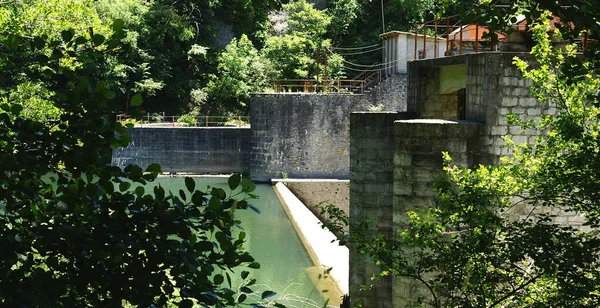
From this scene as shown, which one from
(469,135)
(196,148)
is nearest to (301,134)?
(196,148)

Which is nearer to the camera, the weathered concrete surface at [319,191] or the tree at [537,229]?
the tree at [537,229]

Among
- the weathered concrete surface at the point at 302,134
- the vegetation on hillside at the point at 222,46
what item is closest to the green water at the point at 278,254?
the weathered concrete surface at the point at 302,134

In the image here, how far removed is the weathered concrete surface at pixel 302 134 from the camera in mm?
22625

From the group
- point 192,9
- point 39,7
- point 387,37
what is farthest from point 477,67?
point 192,9

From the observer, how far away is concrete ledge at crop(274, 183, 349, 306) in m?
11.0

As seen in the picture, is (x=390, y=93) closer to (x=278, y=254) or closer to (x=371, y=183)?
(x=278, y=254)

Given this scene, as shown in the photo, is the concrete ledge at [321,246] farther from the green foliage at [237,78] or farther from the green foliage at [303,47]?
the green foliage at [237,78]

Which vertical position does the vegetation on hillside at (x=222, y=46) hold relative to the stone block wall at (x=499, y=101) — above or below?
above

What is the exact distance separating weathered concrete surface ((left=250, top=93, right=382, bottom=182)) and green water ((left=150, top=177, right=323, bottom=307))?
2.51 m

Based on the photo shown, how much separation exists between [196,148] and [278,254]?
37.2 feet

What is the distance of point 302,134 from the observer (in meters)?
22.8

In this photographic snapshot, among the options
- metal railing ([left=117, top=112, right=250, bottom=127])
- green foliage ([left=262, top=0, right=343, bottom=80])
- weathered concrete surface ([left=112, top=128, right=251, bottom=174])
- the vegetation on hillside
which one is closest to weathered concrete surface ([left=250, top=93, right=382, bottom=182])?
weathered concrete surface ([left=112, top=128, right=251, bottom=174])

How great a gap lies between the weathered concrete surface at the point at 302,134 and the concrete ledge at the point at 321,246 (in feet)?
11.9

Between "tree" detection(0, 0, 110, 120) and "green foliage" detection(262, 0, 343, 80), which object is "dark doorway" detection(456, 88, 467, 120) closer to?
"tree" detection(0, 0, 110, 120)
